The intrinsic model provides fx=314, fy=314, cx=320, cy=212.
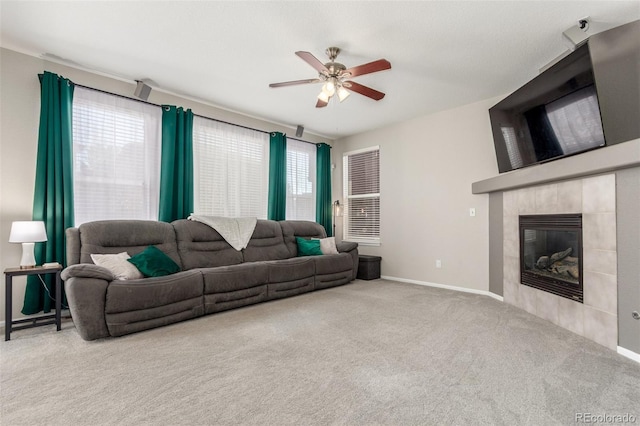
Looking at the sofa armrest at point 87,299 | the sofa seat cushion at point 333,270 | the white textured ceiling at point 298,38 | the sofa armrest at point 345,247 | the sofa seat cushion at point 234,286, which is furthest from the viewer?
the sofa armrest at point 345,247

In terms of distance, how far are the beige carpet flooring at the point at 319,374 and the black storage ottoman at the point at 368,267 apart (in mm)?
2095

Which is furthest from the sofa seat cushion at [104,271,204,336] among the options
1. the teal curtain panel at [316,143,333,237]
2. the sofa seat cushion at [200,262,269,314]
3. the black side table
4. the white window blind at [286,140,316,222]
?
the teal curtain panel at [316,143,333,237]

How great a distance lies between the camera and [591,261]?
263 centimetres

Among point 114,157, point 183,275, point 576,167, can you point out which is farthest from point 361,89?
point 114,157

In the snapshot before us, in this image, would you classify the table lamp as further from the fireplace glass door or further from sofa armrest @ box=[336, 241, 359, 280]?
the fireplace glass door

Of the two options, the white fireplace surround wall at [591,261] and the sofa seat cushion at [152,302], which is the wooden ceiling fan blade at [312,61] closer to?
the sofa seat cushion at [152,302]

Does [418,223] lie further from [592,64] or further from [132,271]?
[132,271]

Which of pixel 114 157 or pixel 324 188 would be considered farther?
pixel 324 188

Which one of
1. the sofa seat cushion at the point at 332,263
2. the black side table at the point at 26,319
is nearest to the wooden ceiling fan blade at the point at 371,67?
the sofa seat cushion at the point at 332,263

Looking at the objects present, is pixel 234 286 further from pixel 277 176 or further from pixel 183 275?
pixel 277 176

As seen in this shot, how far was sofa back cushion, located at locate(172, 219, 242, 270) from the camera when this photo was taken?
3.79 m

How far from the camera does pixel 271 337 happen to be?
2652mm

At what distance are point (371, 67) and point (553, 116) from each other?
175 cm

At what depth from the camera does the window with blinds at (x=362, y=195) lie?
5.78 metres
